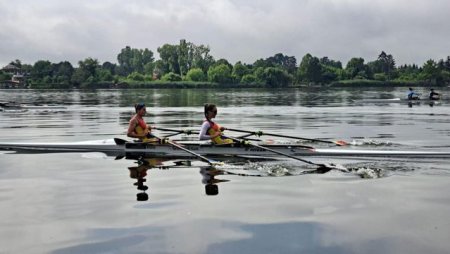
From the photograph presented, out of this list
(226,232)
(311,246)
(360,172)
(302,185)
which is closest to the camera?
(311,246)

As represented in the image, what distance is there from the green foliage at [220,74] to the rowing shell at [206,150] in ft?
521

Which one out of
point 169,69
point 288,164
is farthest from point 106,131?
point 169,69

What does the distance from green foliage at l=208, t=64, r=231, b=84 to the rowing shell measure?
521ft

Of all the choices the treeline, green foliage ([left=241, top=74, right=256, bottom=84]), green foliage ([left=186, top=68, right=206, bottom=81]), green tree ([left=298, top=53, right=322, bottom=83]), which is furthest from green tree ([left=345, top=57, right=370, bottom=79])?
green foliage ([left=186, top=68, right=206, bottom=81])

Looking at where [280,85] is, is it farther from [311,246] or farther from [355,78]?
[311,246]

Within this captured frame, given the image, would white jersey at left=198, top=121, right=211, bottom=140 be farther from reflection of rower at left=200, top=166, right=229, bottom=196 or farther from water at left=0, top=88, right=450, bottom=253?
reflection of rower at left=200, top=166, right=229, bottom=196

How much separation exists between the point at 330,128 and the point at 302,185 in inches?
638

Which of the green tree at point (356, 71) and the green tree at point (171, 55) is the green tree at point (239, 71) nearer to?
the green tree at point (171, 55)

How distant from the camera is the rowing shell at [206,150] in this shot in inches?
600

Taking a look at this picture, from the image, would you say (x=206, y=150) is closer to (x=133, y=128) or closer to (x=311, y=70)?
(x=133, y=128)

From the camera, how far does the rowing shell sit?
15250mm

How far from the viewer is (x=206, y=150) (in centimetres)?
1611

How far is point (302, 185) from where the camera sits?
12188 millimetres

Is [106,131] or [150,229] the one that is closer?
[150,229]
